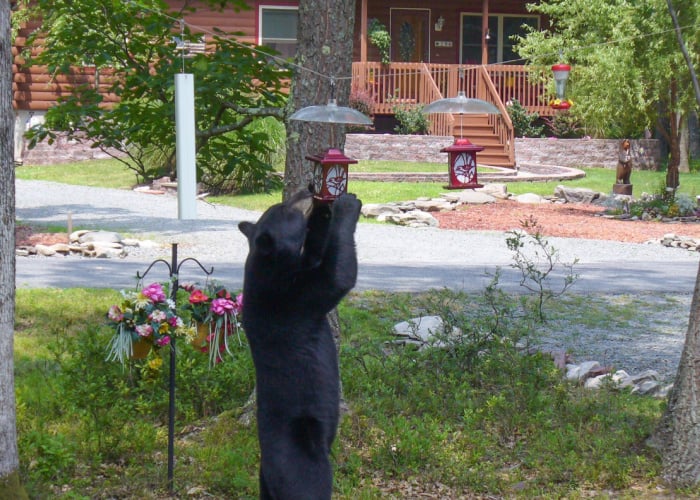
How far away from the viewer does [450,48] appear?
98.3ft

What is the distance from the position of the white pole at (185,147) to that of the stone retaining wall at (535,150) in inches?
760

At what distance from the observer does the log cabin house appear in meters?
24.8

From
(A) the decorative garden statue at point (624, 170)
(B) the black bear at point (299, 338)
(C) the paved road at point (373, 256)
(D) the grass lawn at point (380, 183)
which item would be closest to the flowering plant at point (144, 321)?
(B) the black bear at point (299, 338)

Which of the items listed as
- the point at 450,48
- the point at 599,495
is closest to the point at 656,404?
the point at 599,495

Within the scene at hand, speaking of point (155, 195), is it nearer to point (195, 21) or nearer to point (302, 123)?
point (195, 21)

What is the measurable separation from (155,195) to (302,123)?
15758mm

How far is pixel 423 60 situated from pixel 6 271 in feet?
86.2

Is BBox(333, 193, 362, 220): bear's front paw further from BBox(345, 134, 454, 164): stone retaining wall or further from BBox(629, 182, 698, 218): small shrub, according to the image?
BBox(345, 134, 454, 164): stone retaining wall

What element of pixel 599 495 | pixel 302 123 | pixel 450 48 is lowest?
pixel 599 495

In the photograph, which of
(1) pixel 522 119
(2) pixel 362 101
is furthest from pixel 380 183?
(1) pixel 522 119

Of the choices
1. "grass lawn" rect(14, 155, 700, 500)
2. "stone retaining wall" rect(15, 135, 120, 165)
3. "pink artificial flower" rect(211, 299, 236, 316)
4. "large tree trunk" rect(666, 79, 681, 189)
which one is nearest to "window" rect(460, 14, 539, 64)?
"large tree trunk" rect(666, 79, 681, 189)

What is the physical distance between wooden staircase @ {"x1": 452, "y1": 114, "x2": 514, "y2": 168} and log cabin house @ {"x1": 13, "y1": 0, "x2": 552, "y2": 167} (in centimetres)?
3

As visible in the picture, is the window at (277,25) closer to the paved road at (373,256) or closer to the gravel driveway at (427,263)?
the paved road at (373,256)

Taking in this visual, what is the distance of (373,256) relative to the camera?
45.4 ft
